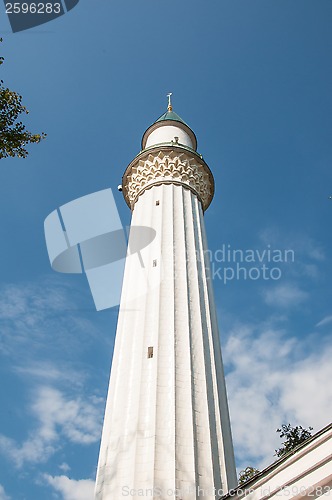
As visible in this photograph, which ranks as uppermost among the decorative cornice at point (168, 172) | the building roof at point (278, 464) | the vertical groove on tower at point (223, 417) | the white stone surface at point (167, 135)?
the white stone surface at point (167, 135)

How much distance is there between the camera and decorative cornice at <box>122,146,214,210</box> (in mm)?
20109

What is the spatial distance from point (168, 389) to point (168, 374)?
0.46 metres

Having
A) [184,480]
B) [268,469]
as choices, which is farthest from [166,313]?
[268,469]

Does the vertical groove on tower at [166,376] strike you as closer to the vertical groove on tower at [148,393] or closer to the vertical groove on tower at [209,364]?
the vertical groove on tower at [148,393]

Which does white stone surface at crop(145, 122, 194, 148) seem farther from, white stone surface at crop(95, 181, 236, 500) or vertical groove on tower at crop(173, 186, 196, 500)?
white stone surface at crop(95, 181, 236, 500)

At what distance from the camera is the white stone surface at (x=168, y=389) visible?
10.8m

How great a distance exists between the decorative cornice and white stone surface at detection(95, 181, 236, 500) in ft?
10.6

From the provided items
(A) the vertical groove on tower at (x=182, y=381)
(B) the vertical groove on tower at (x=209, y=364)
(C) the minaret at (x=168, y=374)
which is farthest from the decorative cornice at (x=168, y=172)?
(A) the vertical groove on tower at (x=182, y=381)

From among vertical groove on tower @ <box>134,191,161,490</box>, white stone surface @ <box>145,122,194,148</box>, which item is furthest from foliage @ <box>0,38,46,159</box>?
white stone surface @ <box>145,122,194,148</box>

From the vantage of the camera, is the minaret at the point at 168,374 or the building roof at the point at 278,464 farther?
the minaret at the point at 168,374

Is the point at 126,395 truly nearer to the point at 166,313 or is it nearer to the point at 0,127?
the point at 166,313

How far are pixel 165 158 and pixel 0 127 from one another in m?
12.2

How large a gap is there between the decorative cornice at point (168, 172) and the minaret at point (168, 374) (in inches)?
11.9

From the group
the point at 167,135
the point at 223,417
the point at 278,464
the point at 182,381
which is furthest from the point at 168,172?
the point at 278,464
